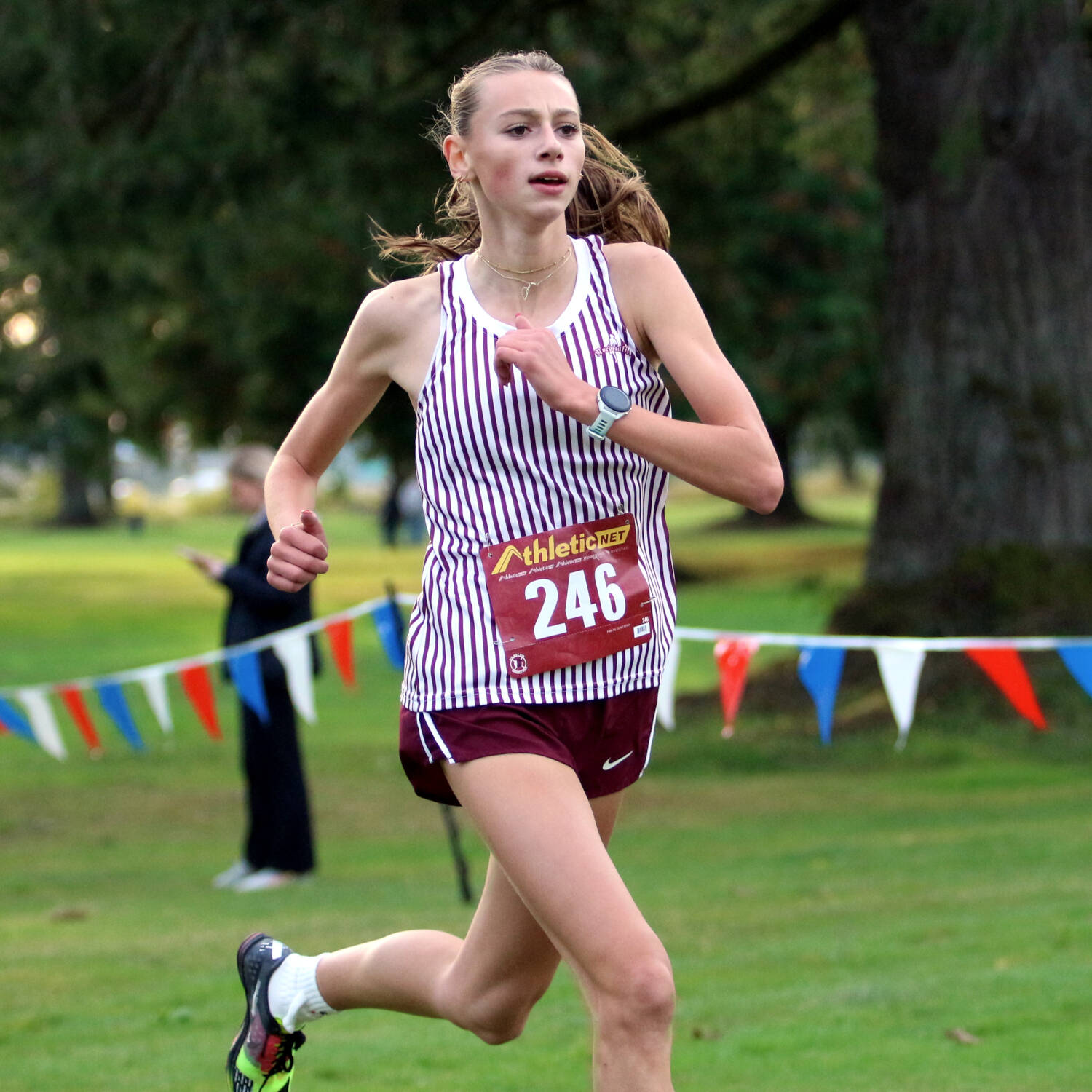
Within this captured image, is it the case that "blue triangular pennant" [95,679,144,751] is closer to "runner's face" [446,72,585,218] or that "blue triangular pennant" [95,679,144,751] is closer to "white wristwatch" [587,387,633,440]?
"runner's face" [446,72,585,218]

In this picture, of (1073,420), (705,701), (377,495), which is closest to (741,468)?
(1073,420)

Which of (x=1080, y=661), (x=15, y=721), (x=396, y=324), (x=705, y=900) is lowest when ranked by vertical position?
(x=705, y=900)

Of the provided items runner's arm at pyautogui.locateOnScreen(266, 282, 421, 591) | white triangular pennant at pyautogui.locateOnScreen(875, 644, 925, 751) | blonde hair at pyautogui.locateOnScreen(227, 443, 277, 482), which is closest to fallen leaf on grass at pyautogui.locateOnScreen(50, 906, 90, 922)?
blonde hair at pyautogui.locateOnScreen(227, 443, 277, 482)

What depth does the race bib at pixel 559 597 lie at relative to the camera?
336cm

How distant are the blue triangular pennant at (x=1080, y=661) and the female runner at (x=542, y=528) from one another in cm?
346

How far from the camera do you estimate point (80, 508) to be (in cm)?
6919

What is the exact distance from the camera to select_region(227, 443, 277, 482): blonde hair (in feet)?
28.6

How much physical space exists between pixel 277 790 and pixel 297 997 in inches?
198

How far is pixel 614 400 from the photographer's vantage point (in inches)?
126

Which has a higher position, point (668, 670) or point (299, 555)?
point (299, 555)

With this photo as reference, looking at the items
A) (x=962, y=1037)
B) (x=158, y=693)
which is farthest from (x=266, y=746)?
(x=962, y=1037)

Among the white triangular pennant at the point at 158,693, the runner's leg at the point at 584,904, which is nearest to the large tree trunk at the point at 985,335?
the white triangular pennant at the point at 158,693

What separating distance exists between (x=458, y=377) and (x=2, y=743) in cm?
1311

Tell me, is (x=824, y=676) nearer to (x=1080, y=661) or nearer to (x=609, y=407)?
(x=1080, y=661)
